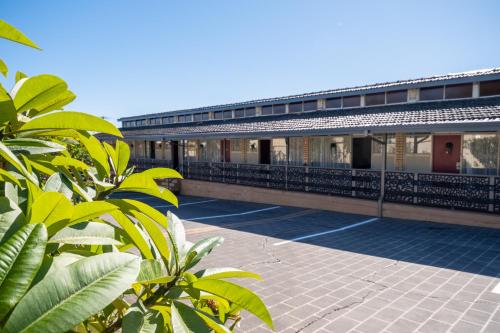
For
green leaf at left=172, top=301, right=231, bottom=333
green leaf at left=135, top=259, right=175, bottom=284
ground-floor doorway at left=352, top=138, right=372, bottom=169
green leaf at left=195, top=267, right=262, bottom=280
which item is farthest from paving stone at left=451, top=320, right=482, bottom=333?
ground-floor doorway at left=352, top=138, right=372, bottom=169

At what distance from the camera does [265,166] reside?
15961 millimetres

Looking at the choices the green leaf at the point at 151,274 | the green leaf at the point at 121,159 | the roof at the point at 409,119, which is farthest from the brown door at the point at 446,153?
the green leaf at the point at 151,274

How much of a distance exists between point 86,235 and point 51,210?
182mm

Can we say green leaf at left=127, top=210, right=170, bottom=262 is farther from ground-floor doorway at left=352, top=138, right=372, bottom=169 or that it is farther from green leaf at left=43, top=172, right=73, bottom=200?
ground-floor doorway at left=352, top=138, right=372, bottom=169

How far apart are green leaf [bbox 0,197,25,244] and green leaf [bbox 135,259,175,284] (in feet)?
1.23

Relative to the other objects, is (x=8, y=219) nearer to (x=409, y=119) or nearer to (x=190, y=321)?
(x=190, y=321)

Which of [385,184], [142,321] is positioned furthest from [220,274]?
[385,184]

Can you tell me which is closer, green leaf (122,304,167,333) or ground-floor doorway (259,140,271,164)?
green leaf (122,304,167,333)

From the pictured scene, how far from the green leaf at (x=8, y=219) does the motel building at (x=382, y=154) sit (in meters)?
11.3

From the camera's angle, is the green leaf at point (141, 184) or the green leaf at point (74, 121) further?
the green leaf at point (141, 184)

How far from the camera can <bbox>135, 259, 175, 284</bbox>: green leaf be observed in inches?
40.5

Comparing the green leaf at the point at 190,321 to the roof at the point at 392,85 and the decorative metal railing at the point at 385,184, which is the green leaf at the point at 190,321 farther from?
the roof at the point at 392,85

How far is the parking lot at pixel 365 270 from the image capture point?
4428mm

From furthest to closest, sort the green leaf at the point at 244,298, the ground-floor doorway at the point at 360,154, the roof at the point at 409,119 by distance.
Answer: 1. the ground-floor doorway at the point at 360,154
2. the roof at the point at 409,119
3. the green leaf at the point at 244,298
